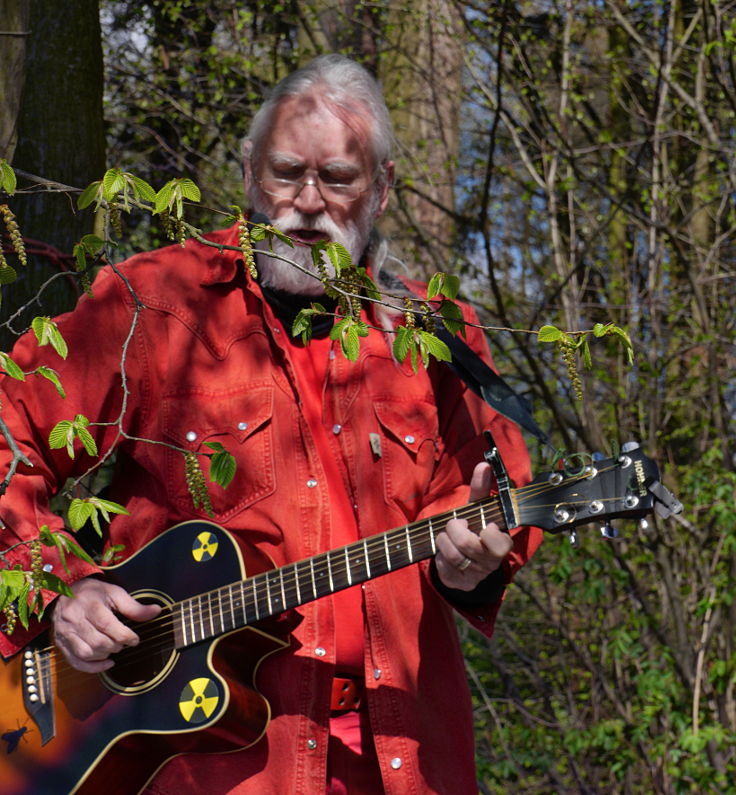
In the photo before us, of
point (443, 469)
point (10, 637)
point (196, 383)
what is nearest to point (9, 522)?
point (10, 637)

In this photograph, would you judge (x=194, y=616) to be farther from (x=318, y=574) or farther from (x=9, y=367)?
(x=9, y=367)

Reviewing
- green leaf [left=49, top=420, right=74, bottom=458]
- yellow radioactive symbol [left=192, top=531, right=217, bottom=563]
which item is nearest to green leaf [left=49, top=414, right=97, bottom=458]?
green leaf [left=49, top=420, right=74, bottom=458]

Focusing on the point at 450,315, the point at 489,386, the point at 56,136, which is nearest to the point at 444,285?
the point at 450,315

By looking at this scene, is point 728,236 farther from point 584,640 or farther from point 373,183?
point 373,183

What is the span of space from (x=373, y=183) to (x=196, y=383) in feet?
2.44

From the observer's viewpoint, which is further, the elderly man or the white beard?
the white beard

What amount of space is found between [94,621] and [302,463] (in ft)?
1.92

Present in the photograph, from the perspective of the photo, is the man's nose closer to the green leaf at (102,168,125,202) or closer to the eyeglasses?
the eyeglasses

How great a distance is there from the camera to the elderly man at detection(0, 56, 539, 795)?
245 centimetres

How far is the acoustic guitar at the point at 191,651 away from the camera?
2.38 metres

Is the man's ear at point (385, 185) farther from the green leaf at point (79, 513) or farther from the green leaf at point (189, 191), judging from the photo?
the green leaf at point (79, 513)

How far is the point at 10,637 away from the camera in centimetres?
251

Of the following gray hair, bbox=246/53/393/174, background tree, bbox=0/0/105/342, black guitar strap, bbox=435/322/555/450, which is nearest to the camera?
black guitar strap, bbox=435/322/555/450

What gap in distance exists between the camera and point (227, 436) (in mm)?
2654
